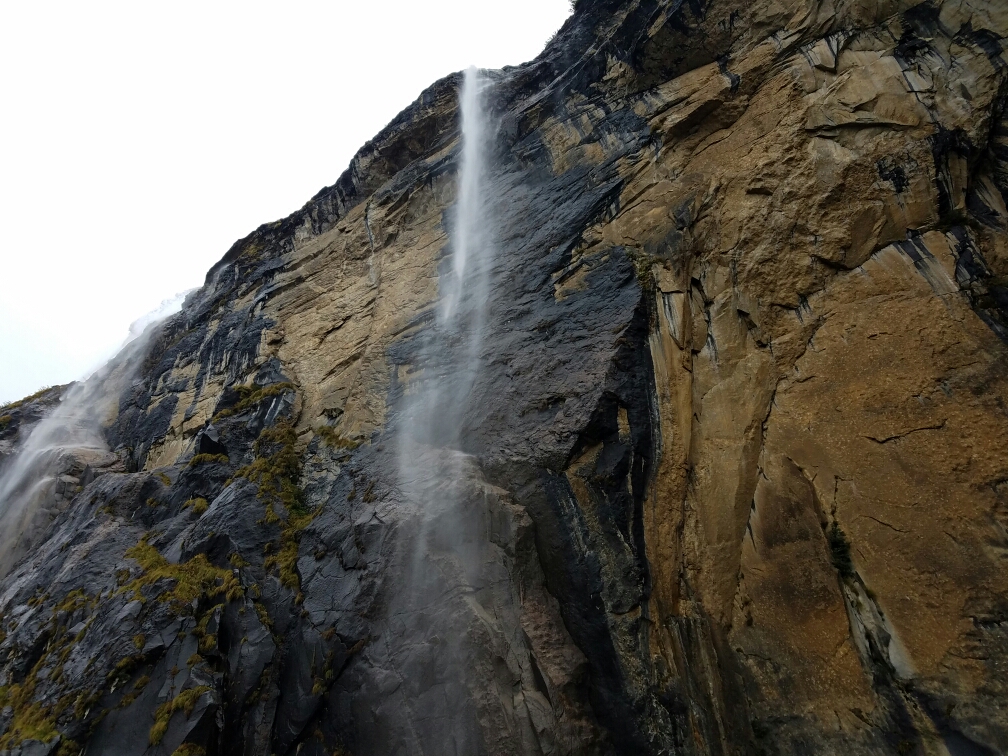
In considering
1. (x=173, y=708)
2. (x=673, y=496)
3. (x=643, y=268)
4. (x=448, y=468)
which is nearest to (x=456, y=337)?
(x=448, y=468)

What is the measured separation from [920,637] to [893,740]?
1.13m

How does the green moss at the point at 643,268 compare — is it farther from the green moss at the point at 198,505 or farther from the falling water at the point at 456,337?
the green moss at the point at 198,505

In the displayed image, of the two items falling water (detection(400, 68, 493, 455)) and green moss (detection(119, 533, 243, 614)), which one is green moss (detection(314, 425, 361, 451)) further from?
green moss (detection(119, 533, 243, 614))

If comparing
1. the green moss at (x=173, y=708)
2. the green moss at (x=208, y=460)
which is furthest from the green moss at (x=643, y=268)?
the green moss at (x=208, y=460)

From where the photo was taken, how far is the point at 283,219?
21.9 meters

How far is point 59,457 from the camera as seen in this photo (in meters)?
16.8

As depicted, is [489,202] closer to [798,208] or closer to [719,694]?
[798,208]

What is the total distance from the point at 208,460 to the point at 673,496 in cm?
1109

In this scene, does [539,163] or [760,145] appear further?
[539,163]

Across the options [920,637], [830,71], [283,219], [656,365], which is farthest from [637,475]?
[283,219]

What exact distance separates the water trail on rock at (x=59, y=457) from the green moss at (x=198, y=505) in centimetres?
725

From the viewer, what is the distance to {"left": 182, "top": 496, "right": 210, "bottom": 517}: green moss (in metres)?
11.3

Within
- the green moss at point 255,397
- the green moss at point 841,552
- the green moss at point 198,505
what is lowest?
the green moss at point 841,552

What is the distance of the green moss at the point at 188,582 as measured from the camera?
28.5ft
